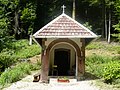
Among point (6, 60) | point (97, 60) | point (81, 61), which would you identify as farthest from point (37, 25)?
point (81, 61)

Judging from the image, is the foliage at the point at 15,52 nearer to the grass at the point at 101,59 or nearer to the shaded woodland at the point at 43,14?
the shaded woodland at the point at 43,14

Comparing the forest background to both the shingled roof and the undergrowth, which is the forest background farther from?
the shingled roof

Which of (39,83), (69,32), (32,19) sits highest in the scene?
(32,19)

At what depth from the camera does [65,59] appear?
21656 millimetres

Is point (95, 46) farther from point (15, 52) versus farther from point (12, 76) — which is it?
point (12, 76)

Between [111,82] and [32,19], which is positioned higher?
[32,19]

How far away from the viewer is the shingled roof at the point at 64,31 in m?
18.2

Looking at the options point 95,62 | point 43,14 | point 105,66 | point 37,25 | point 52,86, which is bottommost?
point 52,86

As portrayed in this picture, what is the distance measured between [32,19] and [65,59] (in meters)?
17.6

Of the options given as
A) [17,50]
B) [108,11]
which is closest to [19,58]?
[17,50]

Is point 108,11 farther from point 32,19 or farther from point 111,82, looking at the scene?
point 111,82

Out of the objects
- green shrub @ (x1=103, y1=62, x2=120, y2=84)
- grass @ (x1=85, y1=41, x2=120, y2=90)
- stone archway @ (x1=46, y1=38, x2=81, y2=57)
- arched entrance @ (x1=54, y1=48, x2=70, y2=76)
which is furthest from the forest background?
green shrub @ (x1=103, y1=62, x2=120, y2=84)

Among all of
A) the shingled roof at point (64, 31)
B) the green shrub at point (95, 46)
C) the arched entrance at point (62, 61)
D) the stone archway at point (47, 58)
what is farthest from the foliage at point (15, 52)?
the shingled roof at point (64, 31)

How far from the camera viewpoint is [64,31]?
18.7m
